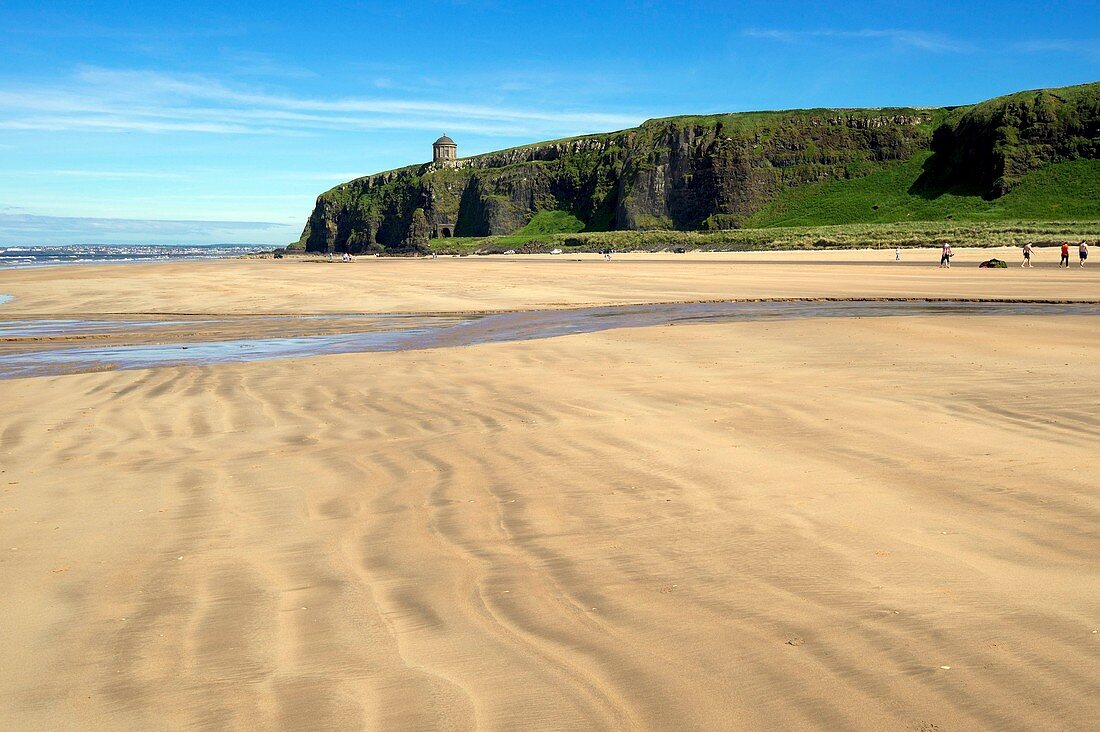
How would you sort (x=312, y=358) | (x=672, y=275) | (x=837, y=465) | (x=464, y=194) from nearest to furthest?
(x=837, y=465)
(x=312, y=358)
(x=672, y=275)
(x=464, y=194)

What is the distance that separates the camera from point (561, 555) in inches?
215

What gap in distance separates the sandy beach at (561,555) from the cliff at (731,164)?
468 ft

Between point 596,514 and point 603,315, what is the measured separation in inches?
718

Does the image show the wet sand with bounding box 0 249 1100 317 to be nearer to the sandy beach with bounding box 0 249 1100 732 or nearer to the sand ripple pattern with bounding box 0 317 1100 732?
the sandy beach with bounding box 0 249 1100 732

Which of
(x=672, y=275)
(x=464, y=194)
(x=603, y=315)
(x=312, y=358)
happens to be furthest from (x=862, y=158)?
(x=312, y=358)

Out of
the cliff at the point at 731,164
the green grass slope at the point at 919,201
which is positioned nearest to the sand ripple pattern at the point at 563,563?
the green grass slope at the point at 919,201

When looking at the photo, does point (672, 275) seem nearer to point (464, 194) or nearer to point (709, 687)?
point (709, 687)

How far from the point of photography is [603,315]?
957 inches

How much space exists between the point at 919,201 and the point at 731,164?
31573mm

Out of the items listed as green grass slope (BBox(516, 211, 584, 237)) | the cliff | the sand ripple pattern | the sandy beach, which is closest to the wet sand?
the sandy beach

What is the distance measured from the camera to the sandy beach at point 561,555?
372 centimetres

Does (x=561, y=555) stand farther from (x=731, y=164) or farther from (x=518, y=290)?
(x=731, y=164)

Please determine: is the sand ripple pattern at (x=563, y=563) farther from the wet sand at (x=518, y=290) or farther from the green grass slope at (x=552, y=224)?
the green grass slope at (x=552, y=224)

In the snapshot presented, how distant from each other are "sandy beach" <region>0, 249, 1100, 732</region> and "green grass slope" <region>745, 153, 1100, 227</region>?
122 metres
